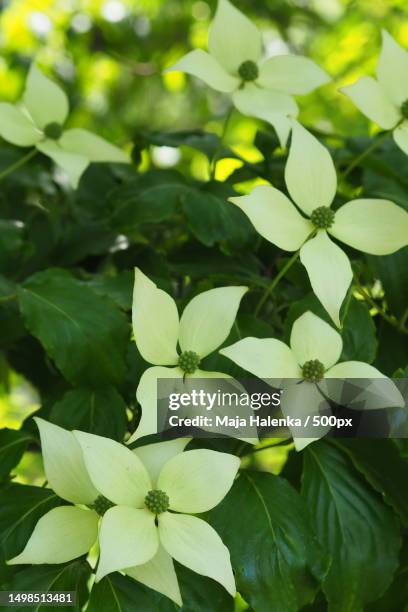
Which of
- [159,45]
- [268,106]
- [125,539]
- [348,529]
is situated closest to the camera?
[125,539]

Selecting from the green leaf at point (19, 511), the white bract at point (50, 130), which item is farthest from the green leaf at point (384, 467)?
the white bract at point (50, 130)

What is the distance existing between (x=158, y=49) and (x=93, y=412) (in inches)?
73.7

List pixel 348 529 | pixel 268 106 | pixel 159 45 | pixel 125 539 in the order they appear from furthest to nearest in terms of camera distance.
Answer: pixel 159 45, pixel 268 106, pixel 348 529, pixel 125 539

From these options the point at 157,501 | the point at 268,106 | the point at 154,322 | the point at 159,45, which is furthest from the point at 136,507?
the point at 159,45

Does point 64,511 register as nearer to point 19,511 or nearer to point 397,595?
point 19,511

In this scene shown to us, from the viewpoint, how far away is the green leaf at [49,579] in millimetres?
505

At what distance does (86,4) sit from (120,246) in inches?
→ 56.2

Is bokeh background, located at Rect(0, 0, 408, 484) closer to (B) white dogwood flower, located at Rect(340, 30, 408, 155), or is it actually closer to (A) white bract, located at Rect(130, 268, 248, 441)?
(B) white dogwood flower, located at Rect(340, 30, 408, 155)

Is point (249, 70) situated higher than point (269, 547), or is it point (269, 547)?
point (249, 70)

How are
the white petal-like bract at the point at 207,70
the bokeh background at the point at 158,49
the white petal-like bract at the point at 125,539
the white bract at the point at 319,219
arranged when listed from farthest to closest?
the bokeh background at the point at 158,49 → the white petal-like bract at the point at 207,70 → the white bract at the point at 319,219 → the white petal-like bract at the point at 125,539

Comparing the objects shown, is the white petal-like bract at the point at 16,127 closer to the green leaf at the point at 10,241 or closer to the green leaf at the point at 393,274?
the green leaf at the point at 10,241

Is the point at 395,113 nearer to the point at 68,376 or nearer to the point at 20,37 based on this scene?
the point at 68,376

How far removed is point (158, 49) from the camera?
7.46 ft

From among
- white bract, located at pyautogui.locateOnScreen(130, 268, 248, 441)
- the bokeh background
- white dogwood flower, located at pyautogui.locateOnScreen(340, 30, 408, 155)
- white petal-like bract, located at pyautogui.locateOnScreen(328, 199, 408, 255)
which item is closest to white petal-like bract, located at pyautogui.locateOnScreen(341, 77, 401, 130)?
white dogwood flower, located at pyautogui.locateOnScreen(340, 30, 408, 155)
